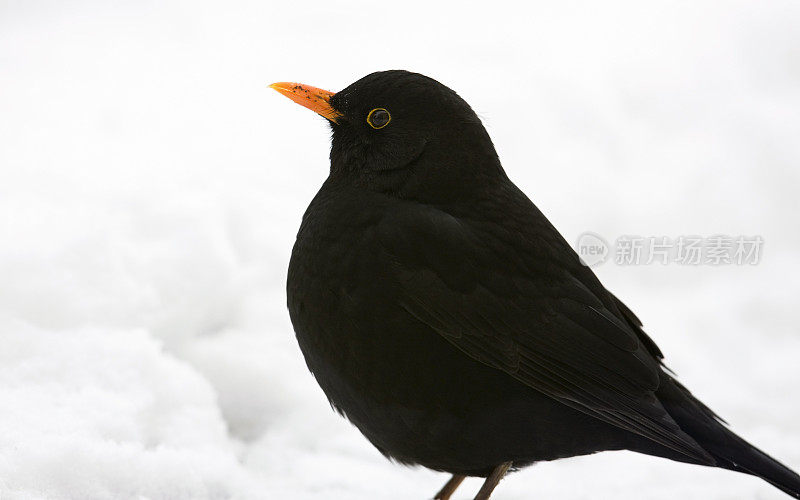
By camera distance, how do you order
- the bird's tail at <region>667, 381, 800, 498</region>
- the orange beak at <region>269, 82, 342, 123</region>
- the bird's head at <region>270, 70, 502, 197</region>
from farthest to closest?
the orange beak at <region>269, 82, 342, 123</region> < the bird's head at <region>270, 70, 502, 197</region> < the bird's tail at <region>667, 381, 800, 498</region>

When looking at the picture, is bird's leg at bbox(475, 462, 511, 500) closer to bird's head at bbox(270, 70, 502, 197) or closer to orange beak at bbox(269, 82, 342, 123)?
bird's head at bbox(270, 70, 502, 197)

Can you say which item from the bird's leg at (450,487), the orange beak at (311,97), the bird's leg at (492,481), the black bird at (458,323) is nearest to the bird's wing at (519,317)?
the black bird at (458,323)

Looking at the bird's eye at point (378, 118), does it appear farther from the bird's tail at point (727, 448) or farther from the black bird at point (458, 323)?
the bird's tail at point (727, 448)

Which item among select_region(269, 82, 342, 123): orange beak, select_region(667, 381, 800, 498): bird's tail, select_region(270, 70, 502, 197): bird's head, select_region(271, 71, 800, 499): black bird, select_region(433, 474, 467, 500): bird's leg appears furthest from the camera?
select_region(433, 474, 467, 500): bird's leg

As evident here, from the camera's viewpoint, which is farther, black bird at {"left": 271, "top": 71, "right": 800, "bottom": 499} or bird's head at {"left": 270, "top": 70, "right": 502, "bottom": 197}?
bird's head at {"left": 270, "top": 70, "right": 502, "bottom": 197}

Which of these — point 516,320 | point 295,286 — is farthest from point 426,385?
point 295,286

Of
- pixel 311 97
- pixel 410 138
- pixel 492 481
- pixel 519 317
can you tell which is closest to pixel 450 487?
pixel 492 481

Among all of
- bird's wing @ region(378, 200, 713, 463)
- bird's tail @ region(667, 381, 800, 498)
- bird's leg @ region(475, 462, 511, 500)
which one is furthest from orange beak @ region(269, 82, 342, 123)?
bird's tail @ region(667, 381, 800, 498)

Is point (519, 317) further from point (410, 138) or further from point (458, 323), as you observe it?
point (410, 138)

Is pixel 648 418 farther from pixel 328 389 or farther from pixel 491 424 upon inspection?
pixel 328 389
